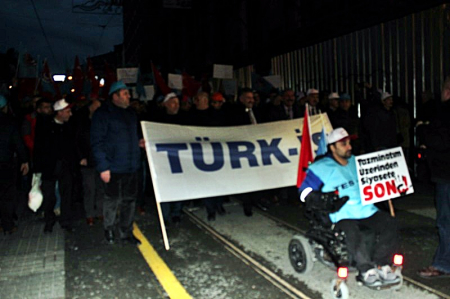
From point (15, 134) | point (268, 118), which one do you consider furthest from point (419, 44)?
point (15, 134)

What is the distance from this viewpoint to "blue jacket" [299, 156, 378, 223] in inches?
195

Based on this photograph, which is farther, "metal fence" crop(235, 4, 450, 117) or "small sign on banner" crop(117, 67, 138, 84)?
"small sign on banner" crop(117, 67, 138, 84)

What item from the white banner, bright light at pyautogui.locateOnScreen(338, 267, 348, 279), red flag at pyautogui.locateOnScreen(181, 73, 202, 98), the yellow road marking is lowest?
the yellow road marking

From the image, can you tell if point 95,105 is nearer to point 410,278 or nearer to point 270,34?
point 410,278

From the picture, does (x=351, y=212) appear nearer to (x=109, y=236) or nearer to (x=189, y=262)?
(x=189, y=262)

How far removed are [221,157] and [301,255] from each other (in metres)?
2.16

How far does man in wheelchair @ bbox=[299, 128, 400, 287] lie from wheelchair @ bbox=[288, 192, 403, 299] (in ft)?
0.03

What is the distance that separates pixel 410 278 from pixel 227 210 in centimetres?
421

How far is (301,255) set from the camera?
5.21 meters

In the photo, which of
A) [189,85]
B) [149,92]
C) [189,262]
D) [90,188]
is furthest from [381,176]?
[149,92]

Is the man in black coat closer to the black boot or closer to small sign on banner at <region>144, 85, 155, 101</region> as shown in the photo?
the black boot

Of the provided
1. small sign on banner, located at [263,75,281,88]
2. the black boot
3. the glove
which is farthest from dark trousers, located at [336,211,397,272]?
small sign on banner, located at [263,75,281,88]

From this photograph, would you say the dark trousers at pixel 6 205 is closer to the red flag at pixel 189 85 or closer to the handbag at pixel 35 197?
the handbag at pixel 35 197

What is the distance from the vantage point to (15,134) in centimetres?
779
